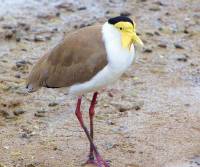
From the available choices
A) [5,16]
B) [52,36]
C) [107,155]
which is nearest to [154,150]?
[107,155]

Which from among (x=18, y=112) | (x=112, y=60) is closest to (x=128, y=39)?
(x=112, y=60)

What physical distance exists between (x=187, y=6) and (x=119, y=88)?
3246 millimetres

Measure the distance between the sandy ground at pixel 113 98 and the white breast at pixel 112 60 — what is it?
2.91ft

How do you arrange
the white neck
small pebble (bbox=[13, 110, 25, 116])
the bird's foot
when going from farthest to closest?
small pebble (bbox=[13, 110, 25, 116]) → the bird's foot → the white neck

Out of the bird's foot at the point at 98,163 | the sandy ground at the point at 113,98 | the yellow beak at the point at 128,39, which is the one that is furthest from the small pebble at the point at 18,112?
the yellow beak at the point at 128,39

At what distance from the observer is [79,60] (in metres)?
5.56

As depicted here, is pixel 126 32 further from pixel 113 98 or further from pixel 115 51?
pixel 113 98

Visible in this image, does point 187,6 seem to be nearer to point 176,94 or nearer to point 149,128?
point 176,94

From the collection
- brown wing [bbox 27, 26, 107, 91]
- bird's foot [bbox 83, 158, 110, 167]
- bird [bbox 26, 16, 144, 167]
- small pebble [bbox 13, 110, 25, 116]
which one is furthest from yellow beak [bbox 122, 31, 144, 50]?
small pebble [bbox 13, 110, 25, 116]

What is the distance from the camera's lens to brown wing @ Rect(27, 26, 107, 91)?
5.44 m

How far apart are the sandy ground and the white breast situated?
2.91 feet

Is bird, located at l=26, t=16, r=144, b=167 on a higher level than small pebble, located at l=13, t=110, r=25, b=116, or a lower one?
higher

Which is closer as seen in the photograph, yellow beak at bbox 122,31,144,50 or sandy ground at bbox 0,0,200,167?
yellow beak at bbox 122,31,144,50

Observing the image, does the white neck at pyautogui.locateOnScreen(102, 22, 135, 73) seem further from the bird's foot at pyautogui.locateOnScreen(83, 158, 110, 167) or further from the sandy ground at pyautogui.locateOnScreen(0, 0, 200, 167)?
the sandy ground at pyautogui.locateOnScreen(0, 0, 200, 167)
